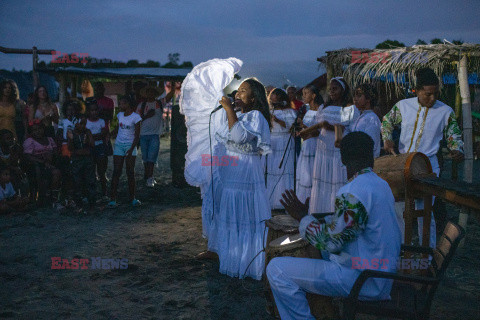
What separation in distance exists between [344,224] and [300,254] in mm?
717

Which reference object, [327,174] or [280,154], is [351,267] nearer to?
[327,174]

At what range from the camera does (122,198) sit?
28.3ft

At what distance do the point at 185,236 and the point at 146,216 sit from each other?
1361 millimetres

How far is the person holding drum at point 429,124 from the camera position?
4859 mm

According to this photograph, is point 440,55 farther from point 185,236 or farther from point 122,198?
point 122,198

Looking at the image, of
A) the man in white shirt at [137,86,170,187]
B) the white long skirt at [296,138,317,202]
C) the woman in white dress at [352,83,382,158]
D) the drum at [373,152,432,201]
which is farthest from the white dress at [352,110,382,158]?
the man in white shirt at [137,86,170,187]

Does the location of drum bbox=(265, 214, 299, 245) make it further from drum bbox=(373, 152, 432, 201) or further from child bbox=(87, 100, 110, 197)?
child bbox=(87, 100, 110, 197)

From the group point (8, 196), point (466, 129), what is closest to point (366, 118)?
point (466, 129)

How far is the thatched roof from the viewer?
6.06m

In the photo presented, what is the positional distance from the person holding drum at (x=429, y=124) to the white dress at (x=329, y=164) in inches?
33.4

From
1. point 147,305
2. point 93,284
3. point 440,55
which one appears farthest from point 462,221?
point 93,284

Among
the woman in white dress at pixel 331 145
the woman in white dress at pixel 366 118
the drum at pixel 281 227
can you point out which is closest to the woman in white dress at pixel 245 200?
the drum at pixel 281 227

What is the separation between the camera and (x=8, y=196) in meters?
7.55

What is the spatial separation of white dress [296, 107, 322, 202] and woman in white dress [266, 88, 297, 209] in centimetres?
45
